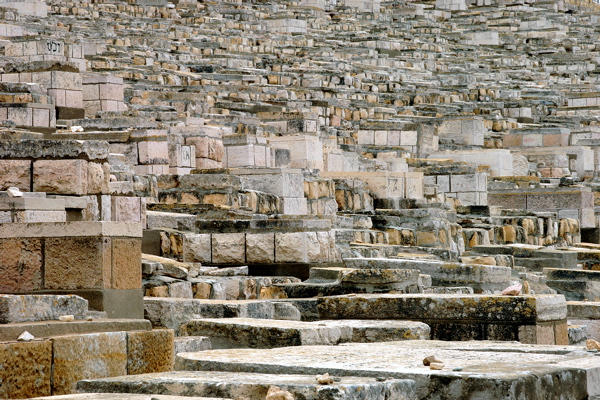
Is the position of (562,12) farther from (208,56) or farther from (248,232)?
(248,232)

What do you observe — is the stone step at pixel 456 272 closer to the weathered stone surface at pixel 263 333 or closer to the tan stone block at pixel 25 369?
the weathered stone surface at pixel 263 333

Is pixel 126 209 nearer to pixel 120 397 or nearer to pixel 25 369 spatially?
pixel 25 369

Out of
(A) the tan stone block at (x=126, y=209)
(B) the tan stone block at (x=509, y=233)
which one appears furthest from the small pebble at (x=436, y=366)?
(B) the tan stone block at (x=509, y=233)

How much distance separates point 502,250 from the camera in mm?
→ 10836

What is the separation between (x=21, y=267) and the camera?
514 cm

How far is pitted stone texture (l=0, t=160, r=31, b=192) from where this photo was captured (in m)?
7.27

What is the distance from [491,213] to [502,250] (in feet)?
9.41

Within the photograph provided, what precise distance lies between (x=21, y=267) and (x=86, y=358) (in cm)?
113

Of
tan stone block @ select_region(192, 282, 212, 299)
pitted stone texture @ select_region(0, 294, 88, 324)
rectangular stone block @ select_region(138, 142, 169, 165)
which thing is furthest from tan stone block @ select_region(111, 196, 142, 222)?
pitted stone texture @ select_region(0, 294, 88, 324)

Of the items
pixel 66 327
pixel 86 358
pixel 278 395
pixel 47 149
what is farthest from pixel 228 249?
pixel 278 395

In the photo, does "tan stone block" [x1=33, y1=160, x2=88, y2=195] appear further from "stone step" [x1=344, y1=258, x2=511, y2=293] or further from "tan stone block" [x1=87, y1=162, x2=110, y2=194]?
"stone step" [x1=344, y1=258, x2=511, y2=293]

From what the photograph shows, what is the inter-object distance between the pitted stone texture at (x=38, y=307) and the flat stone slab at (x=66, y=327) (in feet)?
0.26

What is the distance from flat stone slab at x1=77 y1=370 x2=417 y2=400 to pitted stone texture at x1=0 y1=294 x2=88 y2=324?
78 centimetres

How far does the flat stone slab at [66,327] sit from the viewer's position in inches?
163
